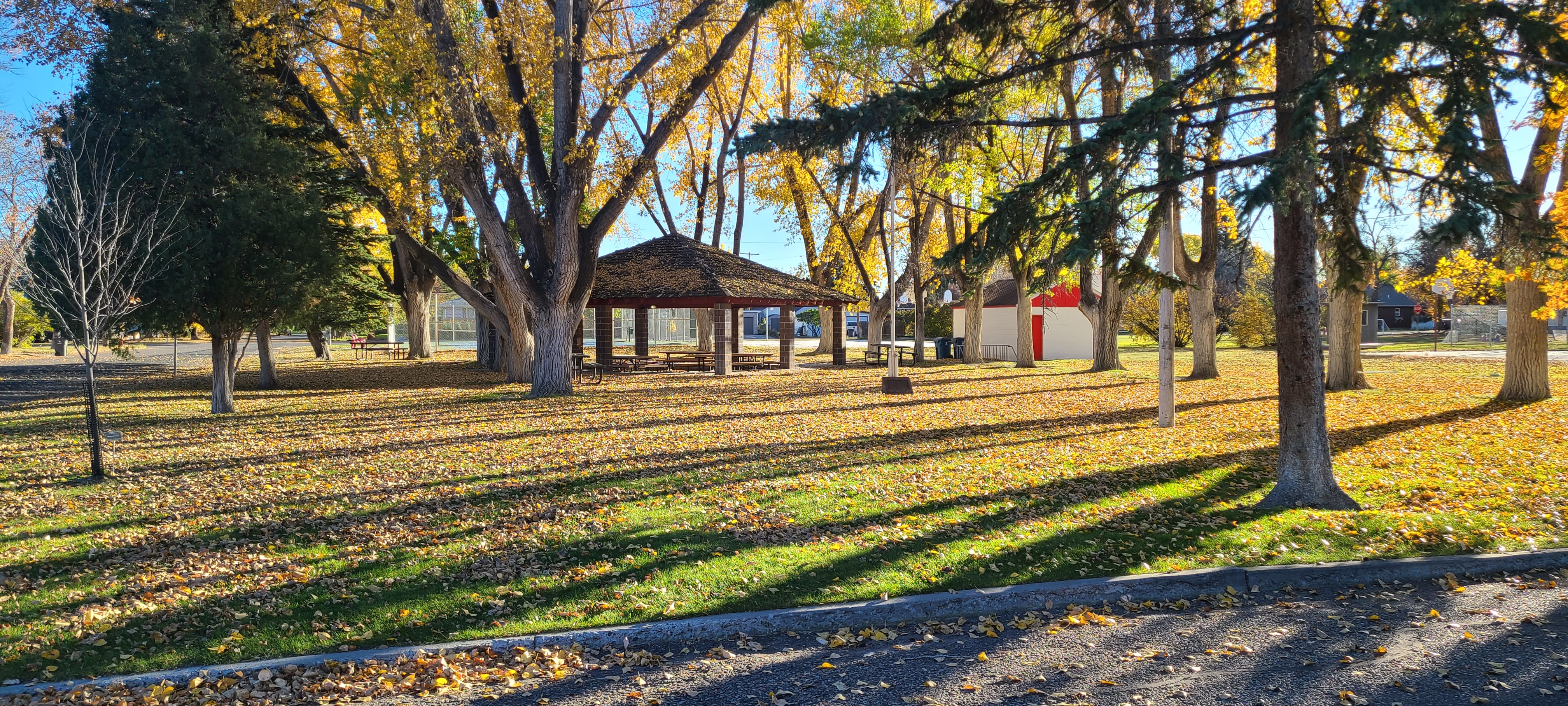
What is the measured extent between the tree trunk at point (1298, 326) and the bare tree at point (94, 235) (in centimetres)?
1264

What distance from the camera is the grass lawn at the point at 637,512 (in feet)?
17.3

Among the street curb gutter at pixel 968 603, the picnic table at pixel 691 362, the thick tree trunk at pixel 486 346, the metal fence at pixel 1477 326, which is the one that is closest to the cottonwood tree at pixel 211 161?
the thick tree trunk at pixel 486 346

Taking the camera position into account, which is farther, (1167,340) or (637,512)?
(1167,340)

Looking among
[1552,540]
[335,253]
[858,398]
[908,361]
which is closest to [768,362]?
[908,361]

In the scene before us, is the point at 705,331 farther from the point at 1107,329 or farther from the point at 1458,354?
the point at 1458,354

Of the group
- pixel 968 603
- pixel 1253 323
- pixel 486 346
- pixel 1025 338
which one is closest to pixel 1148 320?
pixel 1253 323

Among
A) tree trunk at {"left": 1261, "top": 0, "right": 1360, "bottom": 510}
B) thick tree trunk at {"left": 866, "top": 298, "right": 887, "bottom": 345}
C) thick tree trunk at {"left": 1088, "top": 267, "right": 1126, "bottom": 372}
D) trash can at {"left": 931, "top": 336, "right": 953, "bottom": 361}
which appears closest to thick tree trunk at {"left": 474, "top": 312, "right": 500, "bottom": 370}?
thick tree trunk at {"left": 866, "top": 298, "right": 887, "bottom": 345}

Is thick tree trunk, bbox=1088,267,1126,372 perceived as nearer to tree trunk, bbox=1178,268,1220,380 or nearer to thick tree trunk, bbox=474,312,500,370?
tree trunk, bbox=1178,268,1220,380

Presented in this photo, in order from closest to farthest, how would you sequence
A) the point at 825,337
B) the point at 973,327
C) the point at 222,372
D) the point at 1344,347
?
the point at 222,372 < the point at 1344,347 < the point at 973,327 < the point at 825,337

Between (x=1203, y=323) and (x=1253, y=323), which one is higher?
(x=1253, y=323)

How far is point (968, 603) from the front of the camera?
535 centimetres

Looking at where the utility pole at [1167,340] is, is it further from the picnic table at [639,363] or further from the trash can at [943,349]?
the trash can at [943,349]

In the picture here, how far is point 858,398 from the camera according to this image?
17.7 metres

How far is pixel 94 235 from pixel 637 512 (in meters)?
8.82
